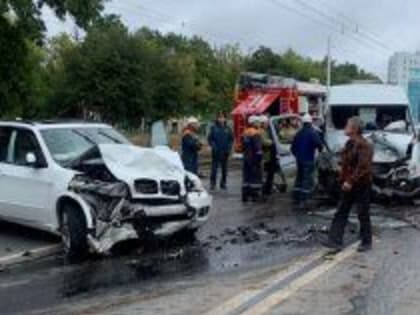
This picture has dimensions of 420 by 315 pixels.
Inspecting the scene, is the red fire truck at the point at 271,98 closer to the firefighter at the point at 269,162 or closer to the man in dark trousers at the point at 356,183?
the firefighter at the point at 269,162

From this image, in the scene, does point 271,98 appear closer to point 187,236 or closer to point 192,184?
point 187,236

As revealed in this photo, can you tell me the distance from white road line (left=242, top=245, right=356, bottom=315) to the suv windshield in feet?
12.2

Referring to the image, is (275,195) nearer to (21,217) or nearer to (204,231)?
(204,231)

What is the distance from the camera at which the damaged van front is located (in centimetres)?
1662

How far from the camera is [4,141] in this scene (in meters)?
13.2

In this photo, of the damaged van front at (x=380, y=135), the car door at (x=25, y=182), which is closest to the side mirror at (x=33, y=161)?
the car door at (x=25, y=182)

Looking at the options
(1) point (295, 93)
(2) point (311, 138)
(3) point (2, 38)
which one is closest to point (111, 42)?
(1) point (295, 93)

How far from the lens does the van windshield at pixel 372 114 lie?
72.2 ft

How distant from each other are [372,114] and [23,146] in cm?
1136

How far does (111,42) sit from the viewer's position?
4031 centimetres

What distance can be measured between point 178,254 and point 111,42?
29.9m

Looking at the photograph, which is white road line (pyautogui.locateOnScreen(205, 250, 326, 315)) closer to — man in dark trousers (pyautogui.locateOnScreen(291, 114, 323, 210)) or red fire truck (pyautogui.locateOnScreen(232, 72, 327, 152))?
man in dark trousers (pyautogui.locateOnScreen(291, 114, 323, 210))

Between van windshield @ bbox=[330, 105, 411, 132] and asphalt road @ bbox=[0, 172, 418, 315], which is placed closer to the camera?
asphalt road @ bbox=[0, 172, 418, 315]

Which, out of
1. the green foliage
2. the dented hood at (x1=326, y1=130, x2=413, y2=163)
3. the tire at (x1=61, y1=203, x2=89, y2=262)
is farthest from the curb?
the green foliage
